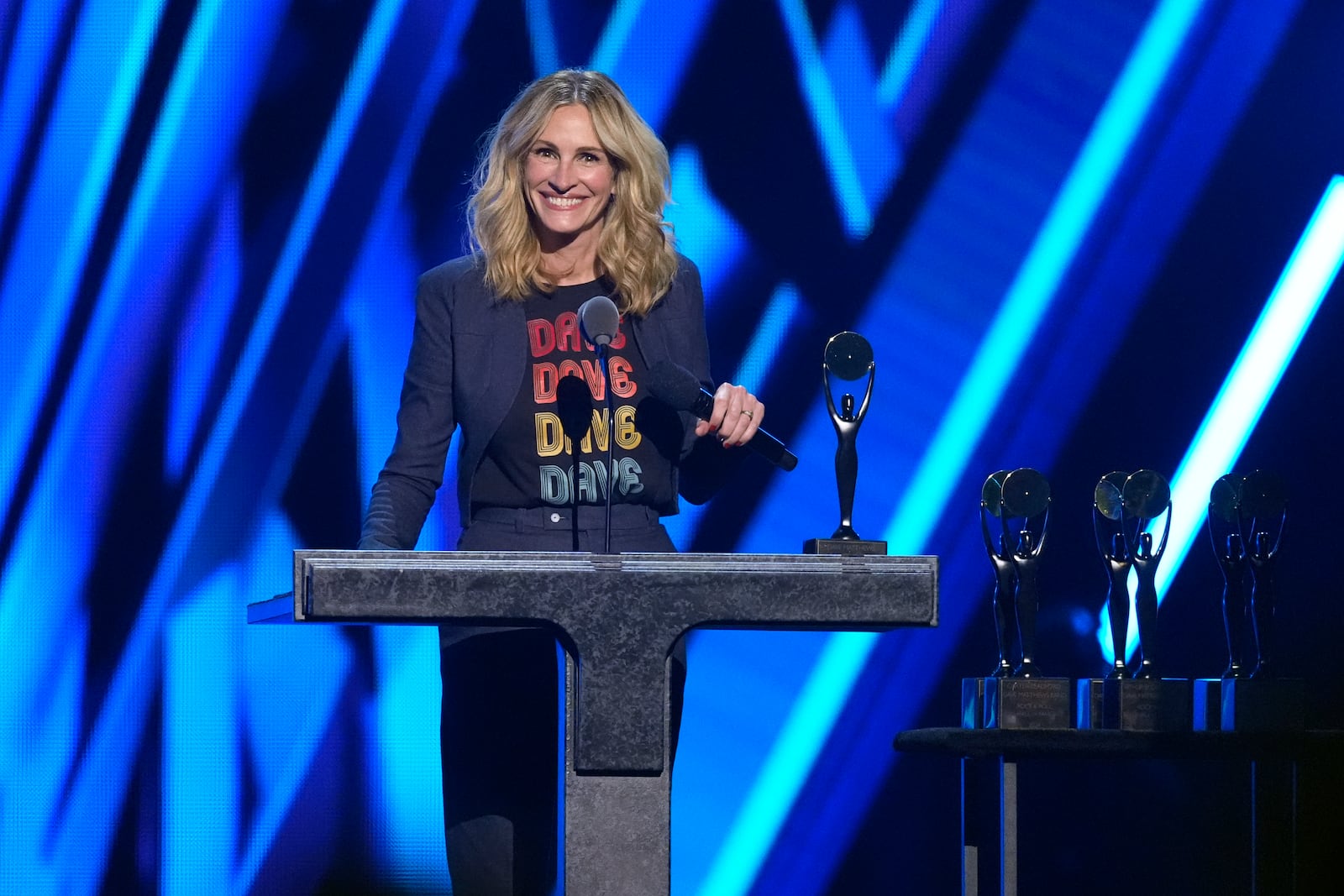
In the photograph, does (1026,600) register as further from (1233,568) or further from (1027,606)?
(1233,568)

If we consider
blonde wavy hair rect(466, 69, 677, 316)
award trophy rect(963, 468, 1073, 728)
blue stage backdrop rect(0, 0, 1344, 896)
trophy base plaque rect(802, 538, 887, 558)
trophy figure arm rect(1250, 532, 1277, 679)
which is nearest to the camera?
trophy base plaque rect(802, 538, 887, 558)

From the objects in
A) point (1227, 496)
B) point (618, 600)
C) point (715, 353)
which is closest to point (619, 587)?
point (618, 600)

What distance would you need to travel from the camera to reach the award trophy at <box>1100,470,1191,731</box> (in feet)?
8.16

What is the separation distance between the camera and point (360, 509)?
296 cm

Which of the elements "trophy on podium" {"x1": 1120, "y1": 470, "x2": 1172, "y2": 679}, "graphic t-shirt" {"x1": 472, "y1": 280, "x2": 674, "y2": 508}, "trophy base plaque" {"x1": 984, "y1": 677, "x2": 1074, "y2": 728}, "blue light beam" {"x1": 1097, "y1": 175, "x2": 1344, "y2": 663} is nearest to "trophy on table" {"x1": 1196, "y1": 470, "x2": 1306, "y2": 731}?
"trophy on podium" {"x1": 1120, "y1": 470, "x2": 1172, "y2": 679}

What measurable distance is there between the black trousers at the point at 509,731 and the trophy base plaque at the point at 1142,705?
105cm

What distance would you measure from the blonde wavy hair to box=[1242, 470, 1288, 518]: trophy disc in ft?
3.95

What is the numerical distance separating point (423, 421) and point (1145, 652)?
139 cm

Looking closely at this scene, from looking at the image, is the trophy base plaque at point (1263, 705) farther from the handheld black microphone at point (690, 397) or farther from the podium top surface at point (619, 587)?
the podium top surface at point (619, 587)

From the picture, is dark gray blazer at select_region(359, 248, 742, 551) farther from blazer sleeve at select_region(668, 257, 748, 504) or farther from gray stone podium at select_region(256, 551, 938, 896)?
gray stone podium at select_region(256, 551, 938, 896)

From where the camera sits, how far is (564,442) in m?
1.82

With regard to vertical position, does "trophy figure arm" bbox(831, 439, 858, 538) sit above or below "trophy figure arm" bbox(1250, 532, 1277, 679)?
above

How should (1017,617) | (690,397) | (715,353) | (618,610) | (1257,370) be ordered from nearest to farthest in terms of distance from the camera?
(618,610) → (690,397) → (1017,617) → (715,353) → (1257,370)

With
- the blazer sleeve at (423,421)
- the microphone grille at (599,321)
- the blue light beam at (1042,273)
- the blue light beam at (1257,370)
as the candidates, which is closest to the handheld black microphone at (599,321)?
the microphone grille at (599,321)
